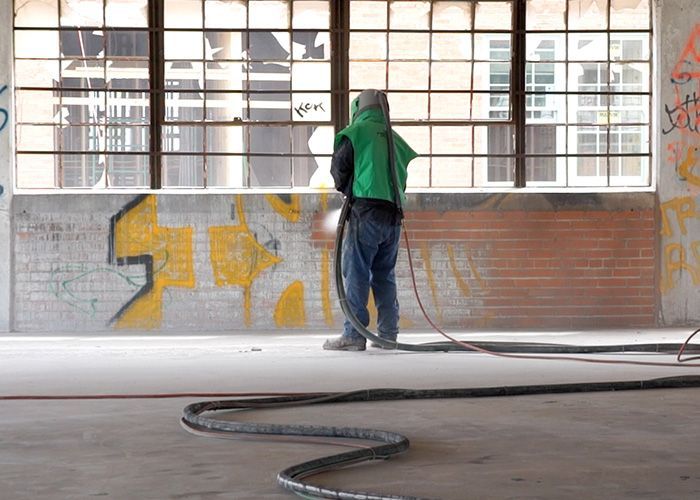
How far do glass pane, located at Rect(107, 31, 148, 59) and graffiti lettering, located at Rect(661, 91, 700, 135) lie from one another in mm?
4099

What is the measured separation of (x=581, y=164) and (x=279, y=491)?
6838 mm

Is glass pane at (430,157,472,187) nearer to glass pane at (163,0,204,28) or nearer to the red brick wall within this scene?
the red brick wall

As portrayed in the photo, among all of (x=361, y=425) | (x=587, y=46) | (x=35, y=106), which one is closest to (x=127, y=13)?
(x=35, y=106)

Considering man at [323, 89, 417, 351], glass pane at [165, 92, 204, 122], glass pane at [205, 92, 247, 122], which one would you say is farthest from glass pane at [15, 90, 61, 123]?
man at [323, 89, 417, 351]

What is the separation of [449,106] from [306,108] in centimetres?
112

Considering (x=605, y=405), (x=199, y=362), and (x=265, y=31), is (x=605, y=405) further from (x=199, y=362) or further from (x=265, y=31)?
(x=265, y=31)

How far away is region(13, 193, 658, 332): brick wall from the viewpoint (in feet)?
30.5

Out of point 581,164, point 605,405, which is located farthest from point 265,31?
point 605,405

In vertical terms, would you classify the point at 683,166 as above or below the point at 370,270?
above

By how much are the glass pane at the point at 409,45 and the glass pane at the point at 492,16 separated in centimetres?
44

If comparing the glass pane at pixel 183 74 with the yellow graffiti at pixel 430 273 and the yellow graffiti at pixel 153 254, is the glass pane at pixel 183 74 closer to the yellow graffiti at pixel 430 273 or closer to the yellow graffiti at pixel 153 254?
the yellow graffiti at pixel 153 254

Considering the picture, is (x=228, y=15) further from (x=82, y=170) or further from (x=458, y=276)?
(x=458, y=276)

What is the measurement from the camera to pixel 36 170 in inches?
372

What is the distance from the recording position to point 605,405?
5086mm
